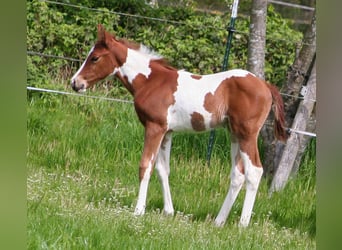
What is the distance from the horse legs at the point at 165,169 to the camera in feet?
11.3

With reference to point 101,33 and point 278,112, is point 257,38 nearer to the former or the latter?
point 278,112

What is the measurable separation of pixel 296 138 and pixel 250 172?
2.80 ft

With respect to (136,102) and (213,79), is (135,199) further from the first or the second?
(213,79)

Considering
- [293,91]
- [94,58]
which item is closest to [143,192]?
[94,58]

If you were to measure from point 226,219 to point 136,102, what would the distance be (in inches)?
32.8

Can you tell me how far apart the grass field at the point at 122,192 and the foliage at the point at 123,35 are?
1.34 ft

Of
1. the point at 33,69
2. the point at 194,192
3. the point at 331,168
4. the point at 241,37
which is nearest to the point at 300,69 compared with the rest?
the point at 241,37

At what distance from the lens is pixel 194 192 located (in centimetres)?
369

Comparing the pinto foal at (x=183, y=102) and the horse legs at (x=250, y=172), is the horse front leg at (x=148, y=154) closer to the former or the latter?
the pinto foal at (x=183, y=102)

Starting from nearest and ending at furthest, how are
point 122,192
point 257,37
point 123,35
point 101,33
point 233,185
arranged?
point 101,33, point 233,185, point 122,192, point 257,37, point 123,35

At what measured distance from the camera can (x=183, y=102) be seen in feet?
10.9

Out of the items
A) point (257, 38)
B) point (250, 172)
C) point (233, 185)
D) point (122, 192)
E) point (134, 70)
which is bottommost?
point (122, 192)

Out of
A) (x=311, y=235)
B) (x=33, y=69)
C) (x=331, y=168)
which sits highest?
(x=331, y=168)

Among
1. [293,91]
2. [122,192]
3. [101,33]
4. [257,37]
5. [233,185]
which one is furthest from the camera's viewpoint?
[293,91]
